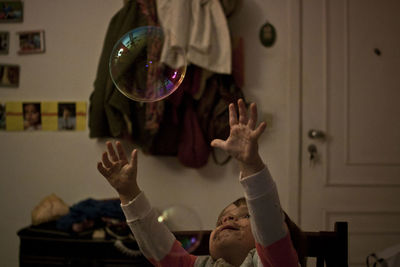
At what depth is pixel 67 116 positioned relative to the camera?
1995mm

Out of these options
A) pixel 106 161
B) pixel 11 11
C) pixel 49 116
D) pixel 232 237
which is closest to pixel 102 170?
pixel 106 161

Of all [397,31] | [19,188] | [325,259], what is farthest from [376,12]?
[19,188]

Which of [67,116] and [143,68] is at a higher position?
[143,68]

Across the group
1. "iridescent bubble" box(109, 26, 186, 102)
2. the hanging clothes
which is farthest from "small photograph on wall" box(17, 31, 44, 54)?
"iridescent bubble" box(109, 26, 186, 102)

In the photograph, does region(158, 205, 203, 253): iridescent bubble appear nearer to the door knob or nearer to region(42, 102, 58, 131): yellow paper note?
the door knob

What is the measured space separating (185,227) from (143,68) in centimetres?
49

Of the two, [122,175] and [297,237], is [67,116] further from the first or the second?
[297,237]

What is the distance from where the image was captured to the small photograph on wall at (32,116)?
200cm

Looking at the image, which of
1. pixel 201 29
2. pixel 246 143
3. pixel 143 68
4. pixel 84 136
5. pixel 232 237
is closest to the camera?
pixel 246 143

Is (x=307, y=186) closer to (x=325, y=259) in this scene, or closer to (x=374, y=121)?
(x=374, y=121)

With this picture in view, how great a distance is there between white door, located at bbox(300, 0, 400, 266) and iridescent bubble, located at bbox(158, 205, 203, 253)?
1045 mm

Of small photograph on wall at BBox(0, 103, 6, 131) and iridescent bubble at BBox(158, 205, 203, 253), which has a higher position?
A: small photograph on wall at BBox(0, 103, 6, 131)

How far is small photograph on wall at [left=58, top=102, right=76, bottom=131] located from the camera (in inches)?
78.1

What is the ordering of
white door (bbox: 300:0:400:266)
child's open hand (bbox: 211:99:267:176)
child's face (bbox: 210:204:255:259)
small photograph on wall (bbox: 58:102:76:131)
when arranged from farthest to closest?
small photograph on wall (bbox: 58:102:76:131)
white door (bbox: 300:0:400:266)
child's face (bbox: 210:204:255:259)
child's open hand (bbox: 211:99:267:176)
